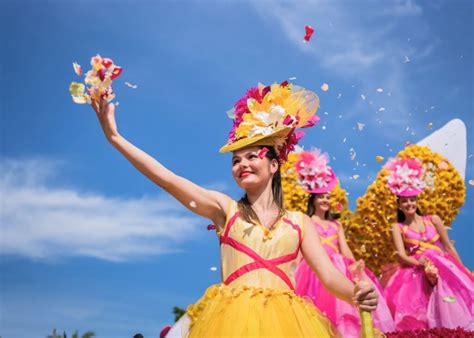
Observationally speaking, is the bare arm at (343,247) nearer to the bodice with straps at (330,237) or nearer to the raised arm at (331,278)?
the bodice with straps at (330,237)

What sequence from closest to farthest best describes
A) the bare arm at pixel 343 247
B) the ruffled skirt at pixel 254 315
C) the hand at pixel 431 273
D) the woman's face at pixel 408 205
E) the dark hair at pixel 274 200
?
the ruffled skirt at pixel 254 315, the dark hair at pixel 274 200, the hand at pixel 431 273, the bare arm at pixel 343 247, the woman's face at pixel 408 205

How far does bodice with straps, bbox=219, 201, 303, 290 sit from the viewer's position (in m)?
3.16

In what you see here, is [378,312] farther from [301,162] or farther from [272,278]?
[272,278]

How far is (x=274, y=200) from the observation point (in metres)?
3.52

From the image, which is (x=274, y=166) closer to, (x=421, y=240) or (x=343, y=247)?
(x=343, y=247)

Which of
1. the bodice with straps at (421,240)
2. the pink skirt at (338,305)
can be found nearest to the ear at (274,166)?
the pink skirt at (338,305)

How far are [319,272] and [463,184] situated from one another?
8.07m

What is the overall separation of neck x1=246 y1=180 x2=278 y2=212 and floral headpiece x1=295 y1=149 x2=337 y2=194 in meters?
4.61

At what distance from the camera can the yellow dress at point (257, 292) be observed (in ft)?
9.73

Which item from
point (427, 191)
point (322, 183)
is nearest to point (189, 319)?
point (322, 183)

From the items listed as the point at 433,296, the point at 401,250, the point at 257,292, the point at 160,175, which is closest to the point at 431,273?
the point at 433,296

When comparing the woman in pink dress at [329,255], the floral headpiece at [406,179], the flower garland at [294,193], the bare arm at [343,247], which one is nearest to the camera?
the woman in pink dress at [329,255]

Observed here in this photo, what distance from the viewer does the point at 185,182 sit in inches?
130

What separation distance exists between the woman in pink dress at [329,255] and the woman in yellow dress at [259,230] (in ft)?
10.3
